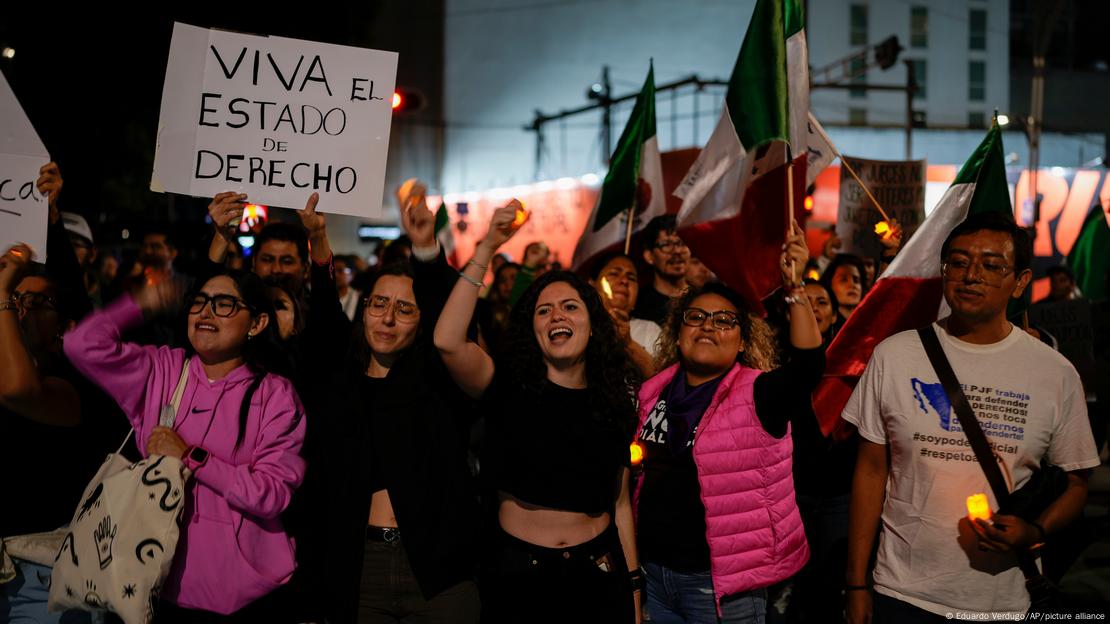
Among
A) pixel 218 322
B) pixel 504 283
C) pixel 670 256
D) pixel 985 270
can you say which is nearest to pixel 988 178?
pixel 985 270

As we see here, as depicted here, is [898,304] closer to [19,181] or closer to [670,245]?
[670,245]

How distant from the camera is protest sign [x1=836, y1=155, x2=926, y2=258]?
8766mm

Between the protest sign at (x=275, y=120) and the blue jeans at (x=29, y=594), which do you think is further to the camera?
the protest sign at (x=275, y=120)

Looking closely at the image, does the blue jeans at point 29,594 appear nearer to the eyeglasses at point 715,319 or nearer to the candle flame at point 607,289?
the eyeglasses at point 715,319

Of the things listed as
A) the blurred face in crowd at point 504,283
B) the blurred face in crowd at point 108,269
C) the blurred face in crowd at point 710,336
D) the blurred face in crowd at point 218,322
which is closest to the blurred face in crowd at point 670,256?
the blurred face in crowd at point 710,336

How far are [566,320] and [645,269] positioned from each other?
3.67 meters

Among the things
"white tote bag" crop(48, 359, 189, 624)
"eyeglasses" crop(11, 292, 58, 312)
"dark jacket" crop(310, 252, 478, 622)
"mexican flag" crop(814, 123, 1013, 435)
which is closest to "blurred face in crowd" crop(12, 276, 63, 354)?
"eyeglasses" crop(11, 292, 58, 312)

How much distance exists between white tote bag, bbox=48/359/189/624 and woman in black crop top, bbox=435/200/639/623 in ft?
3.50

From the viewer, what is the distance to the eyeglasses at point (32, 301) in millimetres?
4203

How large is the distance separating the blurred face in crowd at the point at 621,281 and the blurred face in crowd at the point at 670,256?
0.21m

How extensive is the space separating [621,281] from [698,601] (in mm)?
2669

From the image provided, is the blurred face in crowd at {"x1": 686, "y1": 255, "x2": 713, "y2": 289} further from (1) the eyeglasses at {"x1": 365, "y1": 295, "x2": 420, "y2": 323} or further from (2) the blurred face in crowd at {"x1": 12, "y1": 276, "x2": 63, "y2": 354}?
(2) the blurred face in crowd at {"x1": 12, "y1": 276, "x2": 63, "y2": 354}

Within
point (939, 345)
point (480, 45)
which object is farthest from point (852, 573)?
point (480, 45)

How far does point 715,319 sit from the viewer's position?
14.2ft
